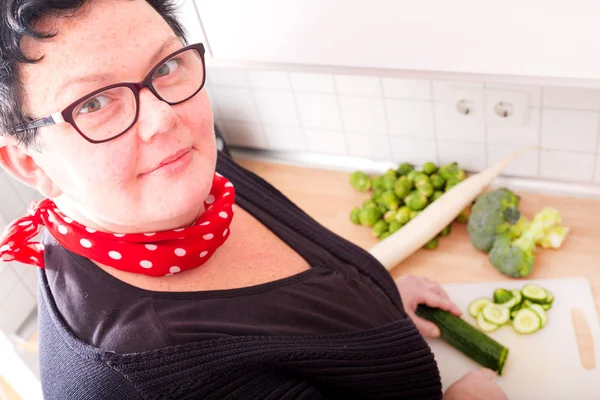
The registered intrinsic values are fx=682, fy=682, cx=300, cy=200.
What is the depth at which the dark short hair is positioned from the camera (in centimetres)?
72

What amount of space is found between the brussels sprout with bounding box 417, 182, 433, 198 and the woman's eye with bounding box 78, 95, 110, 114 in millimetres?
928

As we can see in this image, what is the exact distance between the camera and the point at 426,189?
1.55 m

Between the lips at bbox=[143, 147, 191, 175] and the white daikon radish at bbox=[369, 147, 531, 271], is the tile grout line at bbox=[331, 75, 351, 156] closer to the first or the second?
the white daikon radish at bbox=[369, 147, 531, 271]

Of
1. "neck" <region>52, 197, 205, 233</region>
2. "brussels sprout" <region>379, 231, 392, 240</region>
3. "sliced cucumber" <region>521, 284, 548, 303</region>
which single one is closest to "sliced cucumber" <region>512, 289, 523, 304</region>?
"sliced cucumber" <region>521, 284, 548, 303</region>

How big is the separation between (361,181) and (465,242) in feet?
1.00

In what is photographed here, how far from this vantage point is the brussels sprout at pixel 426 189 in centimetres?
155

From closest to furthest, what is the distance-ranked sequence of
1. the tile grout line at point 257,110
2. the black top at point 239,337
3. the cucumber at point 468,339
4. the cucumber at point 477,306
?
the black top at point 239,337 → the cucumber at point 468,339 → the cucumber at point 477,306 → the tile grout line at point 257,110

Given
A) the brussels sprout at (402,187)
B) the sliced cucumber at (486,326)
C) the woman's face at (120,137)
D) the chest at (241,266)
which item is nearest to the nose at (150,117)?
the woman's face at (120,137)

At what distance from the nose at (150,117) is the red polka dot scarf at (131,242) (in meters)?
0.15

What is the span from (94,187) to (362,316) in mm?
465

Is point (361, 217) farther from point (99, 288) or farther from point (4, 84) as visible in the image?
point (4, 84)

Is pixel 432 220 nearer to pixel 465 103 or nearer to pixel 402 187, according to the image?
pixel 402 187

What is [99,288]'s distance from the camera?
→ 0.88 meters

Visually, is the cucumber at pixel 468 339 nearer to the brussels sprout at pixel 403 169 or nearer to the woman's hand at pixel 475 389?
the woman's hand at pixel 475 389
